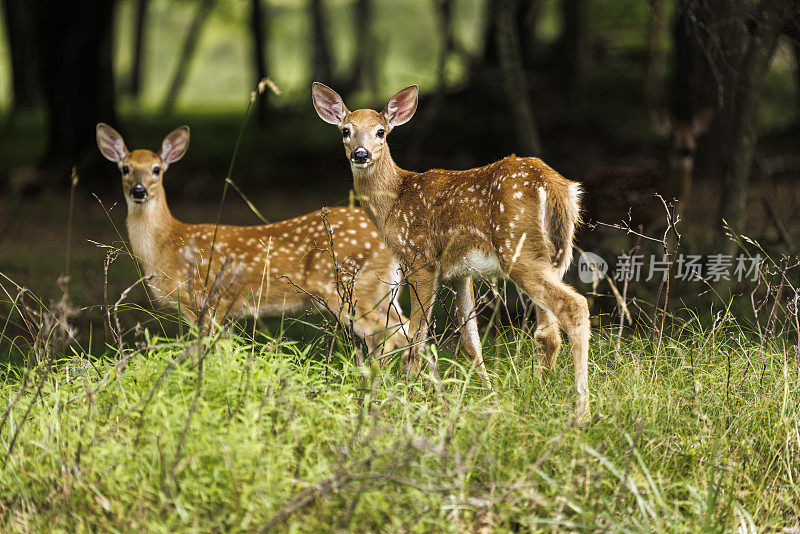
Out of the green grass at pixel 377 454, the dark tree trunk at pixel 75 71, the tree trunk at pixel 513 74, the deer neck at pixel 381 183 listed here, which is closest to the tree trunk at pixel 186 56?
the dark tree trunk at pixel 75 71

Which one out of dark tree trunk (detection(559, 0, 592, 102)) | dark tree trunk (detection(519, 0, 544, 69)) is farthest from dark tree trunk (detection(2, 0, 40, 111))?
dark tree trunk (detection(559, 0, 592, 102))

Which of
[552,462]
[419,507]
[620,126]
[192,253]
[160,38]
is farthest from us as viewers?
[160,38]

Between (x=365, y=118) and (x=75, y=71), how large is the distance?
388 inches

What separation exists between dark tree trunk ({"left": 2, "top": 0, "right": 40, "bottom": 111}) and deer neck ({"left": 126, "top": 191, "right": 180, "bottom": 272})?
12.8 meters

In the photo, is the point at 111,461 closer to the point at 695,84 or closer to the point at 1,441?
the point at 1,441

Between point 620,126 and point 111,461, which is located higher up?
point 111,461

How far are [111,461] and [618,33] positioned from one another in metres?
21.2

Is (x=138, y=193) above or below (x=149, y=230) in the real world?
above

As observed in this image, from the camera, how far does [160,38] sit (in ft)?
171

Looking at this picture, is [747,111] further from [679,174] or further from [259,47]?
[259,47]

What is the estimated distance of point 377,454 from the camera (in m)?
2.86

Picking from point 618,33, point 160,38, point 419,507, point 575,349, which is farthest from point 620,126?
point 160,38

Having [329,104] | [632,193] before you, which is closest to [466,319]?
[329,104]

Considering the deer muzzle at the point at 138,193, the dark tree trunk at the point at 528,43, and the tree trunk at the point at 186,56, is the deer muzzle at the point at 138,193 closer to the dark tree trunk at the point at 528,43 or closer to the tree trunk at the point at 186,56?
the dark tree trunk at the point at 528,43
